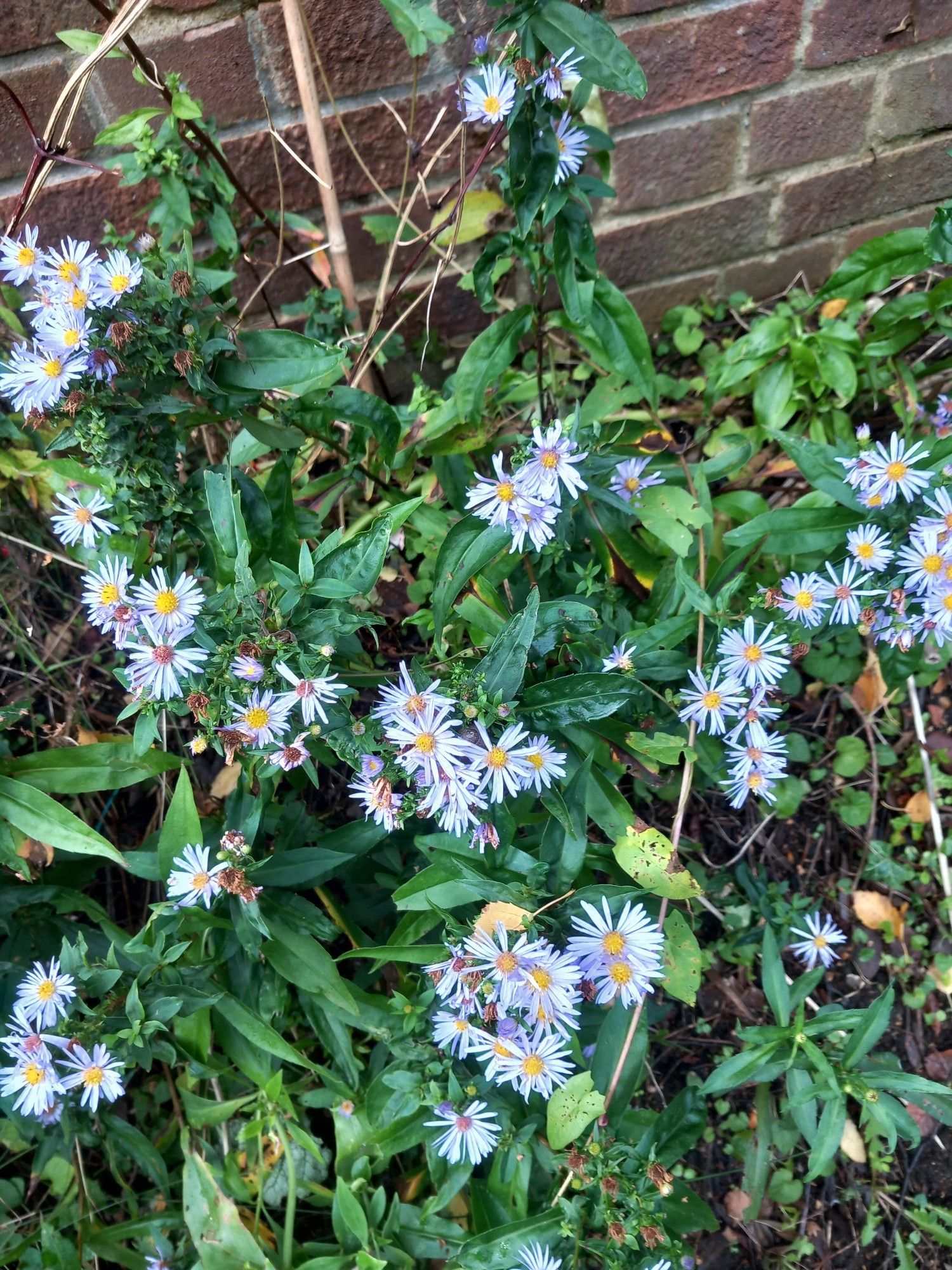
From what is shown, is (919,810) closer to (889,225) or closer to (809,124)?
(889,225)

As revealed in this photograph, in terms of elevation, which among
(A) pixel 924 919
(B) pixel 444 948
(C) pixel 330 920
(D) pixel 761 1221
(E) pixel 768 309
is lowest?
(D) pixel 761 1221

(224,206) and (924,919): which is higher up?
(224,206)

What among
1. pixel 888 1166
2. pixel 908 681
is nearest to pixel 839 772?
pixel 908 681

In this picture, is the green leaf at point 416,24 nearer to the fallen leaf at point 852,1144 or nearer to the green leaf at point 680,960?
the green leaf at point 680,960

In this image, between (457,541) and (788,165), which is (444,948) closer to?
(457,541)

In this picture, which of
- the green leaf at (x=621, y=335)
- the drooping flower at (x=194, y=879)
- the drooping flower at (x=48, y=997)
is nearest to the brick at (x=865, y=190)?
the green leaf at (x=621, y=335)

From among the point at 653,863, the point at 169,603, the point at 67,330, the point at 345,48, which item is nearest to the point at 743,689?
the point at 653,863
